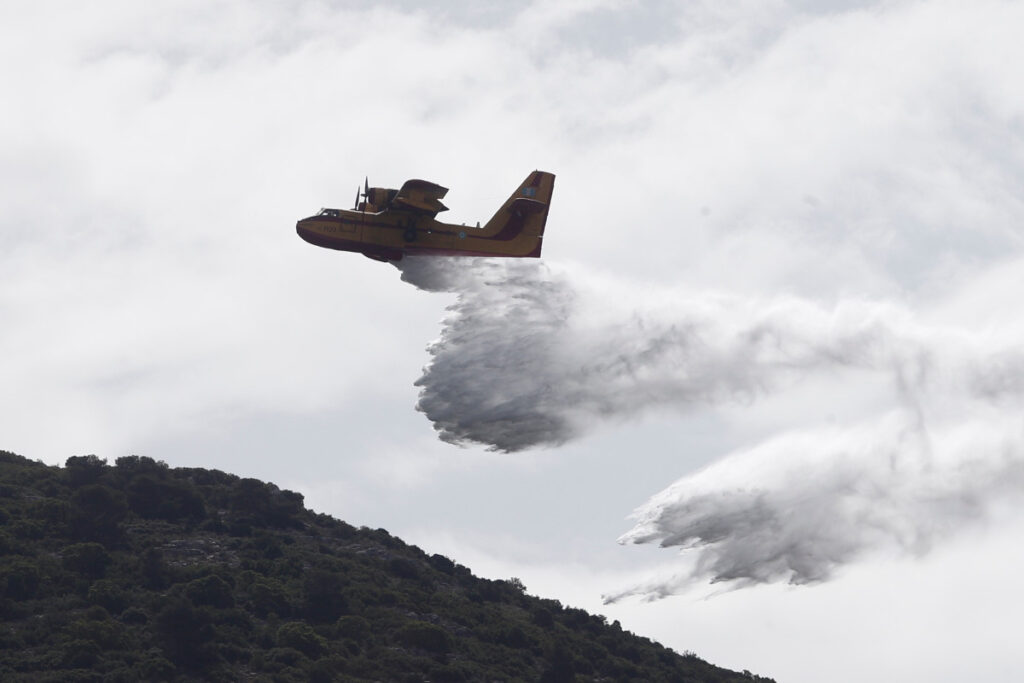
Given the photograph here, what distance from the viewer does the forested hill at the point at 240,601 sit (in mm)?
65438

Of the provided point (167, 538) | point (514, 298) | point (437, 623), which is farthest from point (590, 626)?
point (514, 298)

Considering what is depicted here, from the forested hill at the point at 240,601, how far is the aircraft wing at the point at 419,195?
77.8ft

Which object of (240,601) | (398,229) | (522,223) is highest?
(522,223)

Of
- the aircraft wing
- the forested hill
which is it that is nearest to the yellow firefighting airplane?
the aircraft wing

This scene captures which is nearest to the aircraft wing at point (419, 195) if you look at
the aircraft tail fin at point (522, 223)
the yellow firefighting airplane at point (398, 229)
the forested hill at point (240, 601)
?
the yellow firefighting airplane at point (398, 229)

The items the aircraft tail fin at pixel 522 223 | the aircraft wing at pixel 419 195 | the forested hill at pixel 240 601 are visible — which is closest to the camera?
the aircraft wing at pixel 419 195

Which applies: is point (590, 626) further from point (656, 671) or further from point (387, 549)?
point (387, 549)

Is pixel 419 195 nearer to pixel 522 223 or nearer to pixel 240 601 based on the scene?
pixel 522 223

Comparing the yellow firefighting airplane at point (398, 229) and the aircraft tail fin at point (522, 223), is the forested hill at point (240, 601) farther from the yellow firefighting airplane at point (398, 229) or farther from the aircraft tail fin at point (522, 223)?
the aircraft tail fin at point (522, 223)

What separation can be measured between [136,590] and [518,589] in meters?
29.2

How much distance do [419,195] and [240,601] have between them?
3058cm

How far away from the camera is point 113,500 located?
83.6 meters

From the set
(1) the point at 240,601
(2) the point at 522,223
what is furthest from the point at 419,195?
(1) the point at 240,601

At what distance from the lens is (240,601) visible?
248 feet
